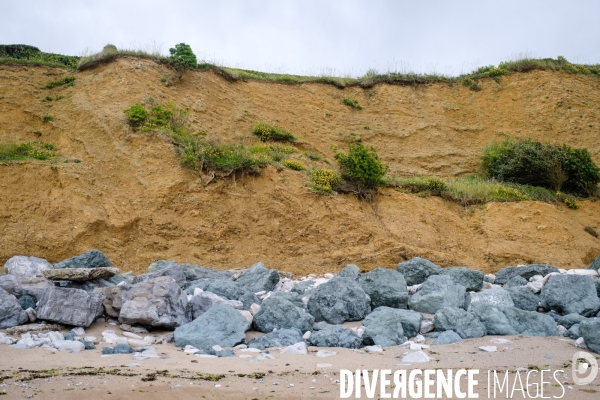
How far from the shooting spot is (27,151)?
1495cm

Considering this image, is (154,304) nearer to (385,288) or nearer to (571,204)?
(385,288)

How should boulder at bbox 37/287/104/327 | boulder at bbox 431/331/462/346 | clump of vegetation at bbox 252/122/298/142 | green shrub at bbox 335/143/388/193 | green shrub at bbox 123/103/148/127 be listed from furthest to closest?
clump of vegetation at bbox 252/122/298/142 < green shrub at bbox 123/103/148/127 < green shrub at bbox 335/143/388/193 < boulder at bbox 37/287/104/327 < boulder at bbox 431/331/462/346

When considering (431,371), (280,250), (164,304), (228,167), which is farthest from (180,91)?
(431,371)

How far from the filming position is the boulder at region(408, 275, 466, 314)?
29.5 ft

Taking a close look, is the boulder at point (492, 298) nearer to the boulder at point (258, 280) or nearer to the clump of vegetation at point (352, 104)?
the boulder at point (258, 280)

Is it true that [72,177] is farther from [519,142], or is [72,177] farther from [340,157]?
[519,142]

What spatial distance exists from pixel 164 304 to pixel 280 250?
579 centimetres

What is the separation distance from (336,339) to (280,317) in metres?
1.14

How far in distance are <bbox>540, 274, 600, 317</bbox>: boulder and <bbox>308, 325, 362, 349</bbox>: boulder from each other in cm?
396

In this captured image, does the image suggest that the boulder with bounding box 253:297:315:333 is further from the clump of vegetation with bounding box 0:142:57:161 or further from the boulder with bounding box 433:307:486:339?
the clump of vegetation with bounding box 0:142:57:161

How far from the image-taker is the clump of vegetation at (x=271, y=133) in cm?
1845

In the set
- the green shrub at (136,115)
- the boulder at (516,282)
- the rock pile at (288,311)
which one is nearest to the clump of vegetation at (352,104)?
the green shrub at (136,115)

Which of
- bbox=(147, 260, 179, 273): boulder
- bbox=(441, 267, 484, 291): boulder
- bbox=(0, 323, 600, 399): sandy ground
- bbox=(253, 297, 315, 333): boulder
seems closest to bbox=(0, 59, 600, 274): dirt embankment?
bbox=(147, 260, 179, 273): boulder

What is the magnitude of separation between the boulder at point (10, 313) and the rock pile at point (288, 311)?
0.01 metres
